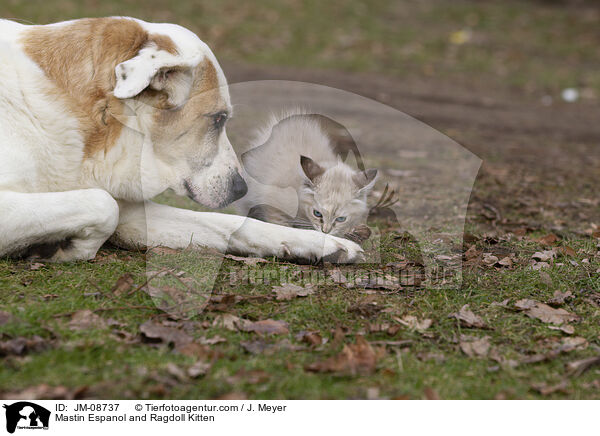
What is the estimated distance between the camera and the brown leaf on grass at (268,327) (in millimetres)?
3162

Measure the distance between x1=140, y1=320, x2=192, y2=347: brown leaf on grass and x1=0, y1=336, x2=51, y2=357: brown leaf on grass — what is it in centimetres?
41

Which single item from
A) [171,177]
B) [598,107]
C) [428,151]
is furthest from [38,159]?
[598,107]

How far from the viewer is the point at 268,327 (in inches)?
126

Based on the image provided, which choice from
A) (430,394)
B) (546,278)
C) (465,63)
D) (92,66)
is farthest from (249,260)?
(465,63)

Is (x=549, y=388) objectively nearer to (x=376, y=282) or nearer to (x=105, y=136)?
(x=376, y=282)

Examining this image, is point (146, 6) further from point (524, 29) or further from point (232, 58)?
point (524, 29)

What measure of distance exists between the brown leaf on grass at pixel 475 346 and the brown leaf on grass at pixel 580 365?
14.3 inches

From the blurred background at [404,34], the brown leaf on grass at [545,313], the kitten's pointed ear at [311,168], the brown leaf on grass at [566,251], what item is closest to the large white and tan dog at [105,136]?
the kitten's pointed ear at [311,168]

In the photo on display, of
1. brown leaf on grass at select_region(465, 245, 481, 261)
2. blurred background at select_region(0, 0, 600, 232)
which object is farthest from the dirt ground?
brown leaf on grass at select_region(465, 245, 481, 261)

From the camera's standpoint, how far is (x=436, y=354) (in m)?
3.09

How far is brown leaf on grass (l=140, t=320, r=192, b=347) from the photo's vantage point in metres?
2.99

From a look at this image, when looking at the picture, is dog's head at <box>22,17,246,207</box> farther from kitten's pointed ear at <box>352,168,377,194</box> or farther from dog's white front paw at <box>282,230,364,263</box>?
kitten's pointed ear at <box>352,168,377,194</box>

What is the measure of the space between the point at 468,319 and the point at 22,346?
210cm
